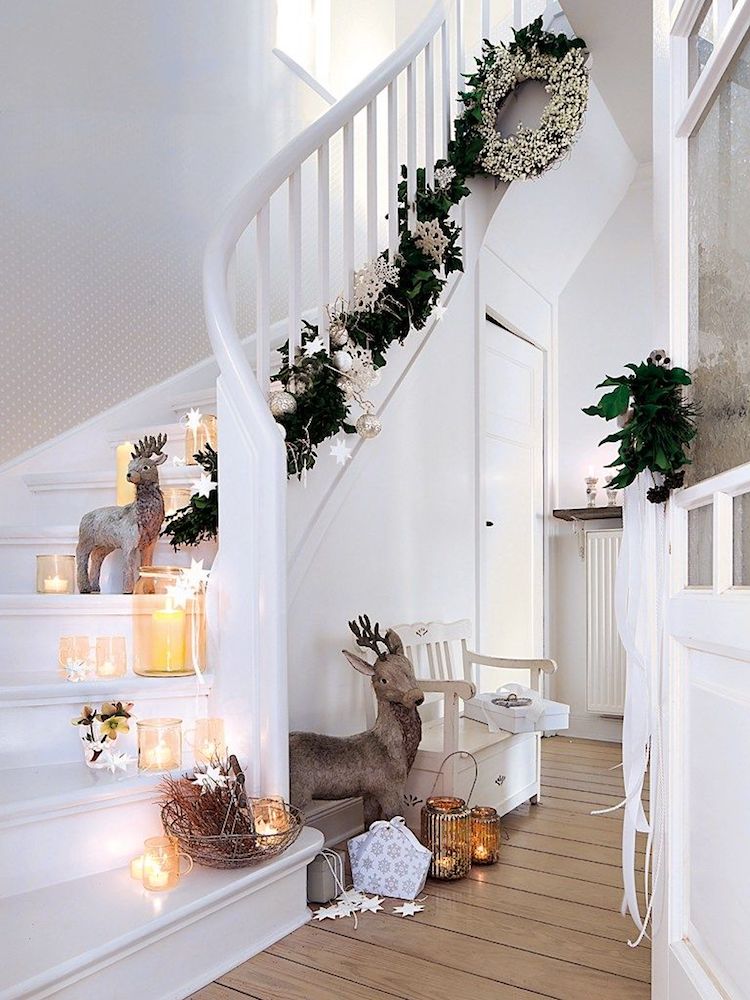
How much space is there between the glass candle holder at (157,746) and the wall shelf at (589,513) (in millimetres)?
2783

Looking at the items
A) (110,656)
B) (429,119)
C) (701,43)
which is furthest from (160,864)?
(429,119)

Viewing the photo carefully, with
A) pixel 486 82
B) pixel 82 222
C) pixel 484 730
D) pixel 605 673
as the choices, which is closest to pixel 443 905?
pixel 484 730

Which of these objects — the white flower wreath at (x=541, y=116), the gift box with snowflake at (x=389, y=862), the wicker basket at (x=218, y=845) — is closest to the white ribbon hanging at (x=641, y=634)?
the gift box with snowflake at (x=389, y=862)

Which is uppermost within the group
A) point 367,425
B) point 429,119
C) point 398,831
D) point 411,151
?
point 429,119

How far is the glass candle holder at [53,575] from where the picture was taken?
2348mm

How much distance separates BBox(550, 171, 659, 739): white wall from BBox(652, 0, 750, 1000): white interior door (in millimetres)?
2864

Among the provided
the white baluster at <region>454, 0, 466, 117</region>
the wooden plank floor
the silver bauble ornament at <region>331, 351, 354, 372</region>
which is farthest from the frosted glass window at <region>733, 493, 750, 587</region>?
the white baluster at <region>454, 0, 466, 117</region>

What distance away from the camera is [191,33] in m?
3.47

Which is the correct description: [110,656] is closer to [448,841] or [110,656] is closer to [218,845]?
[218,845]

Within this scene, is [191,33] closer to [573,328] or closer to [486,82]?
[486,82]

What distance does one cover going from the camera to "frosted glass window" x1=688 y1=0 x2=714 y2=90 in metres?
1.44

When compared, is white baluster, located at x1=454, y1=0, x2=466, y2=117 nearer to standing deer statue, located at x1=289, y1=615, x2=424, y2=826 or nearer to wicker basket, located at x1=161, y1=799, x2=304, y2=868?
standing deer statue, located at x1=289, y1=615, x2=424, y2=826

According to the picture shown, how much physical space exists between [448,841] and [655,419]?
1401mm

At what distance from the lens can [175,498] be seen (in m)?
2.49
